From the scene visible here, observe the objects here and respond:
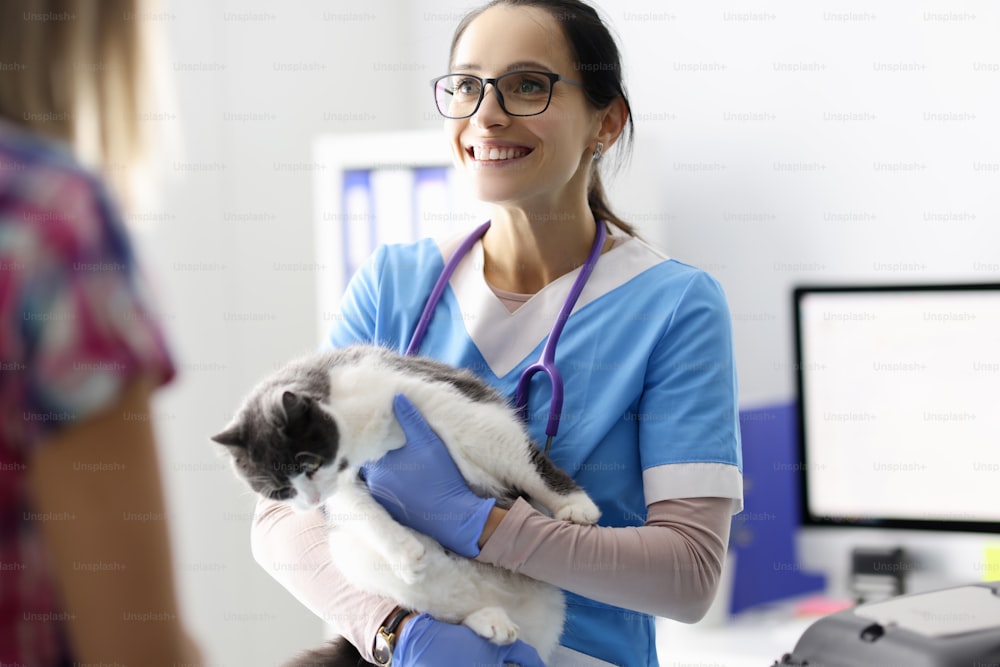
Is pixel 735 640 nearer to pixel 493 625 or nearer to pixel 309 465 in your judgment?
pixel 493 625

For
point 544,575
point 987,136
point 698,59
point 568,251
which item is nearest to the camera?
point 544,575

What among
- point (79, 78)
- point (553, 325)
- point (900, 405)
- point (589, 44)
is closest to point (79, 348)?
point (79, 78)

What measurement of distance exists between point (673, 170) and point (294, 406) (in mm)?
1828

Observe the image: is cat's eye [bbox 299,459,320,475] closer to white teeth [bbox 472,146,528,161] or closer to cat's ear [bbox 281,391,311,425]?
cat's ear [bbox 281,391,311,425]

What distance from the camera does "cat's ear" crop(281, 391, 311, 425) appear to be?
3.75ft

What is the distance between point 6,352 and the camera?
0.42 m

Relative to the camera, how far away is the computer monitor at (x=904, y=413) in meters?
1.96

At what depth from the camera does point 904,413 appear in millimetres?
2059

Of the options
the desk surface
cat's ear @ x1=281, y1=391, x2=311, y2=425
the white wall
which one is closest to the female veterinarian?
cat's ear @ x1=281, y1=391, x2=311, y2=425

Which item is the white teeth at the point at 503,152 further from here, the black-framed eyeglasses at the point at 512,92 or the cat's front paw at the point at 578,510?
the cat's front paw at the point at 578,510

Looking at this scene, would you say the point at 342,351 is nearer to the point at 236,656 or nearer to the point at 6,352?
the point at 6,352

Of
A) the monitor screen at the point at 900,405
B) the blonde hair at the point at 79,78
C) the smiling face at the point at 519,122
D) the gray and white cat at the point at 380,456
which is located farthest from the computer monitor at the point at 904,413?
the blonde hair at the point at 79,78

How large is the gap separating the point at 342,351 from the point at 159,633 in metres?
0.88

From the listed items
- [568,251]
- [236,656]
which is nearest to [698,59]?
[568,251]
